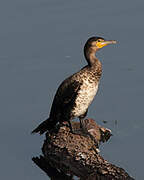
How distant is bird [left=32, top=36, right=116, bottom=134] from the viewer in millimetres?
9711

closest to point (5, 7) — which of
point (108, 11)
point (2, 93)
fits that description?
point (108, 11)

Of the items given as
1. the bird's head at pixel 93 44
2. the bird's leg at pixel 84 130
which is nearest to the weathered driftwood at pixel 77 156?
the bird's leg at pixel 84 130

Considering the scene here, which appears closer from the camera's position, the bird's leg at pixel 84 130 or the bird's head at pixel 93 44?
the bird's leg at pixel 84 130

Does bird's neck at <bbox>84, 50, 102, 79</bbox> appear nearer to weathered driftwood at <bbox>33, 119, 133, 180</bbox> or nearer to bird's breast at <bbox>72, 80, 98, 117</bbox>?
bird's breast at <bbox>72, 80, 98, 117</bbox>

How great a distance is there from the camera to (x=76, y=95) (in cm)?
973

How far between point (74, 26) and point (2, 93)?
8.47ft

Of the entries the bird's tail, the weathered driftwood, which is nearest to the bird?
the bird's tail

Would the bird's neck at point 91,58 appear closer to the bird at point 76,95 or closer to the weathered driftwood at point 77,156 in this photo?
the bird at point 76,95

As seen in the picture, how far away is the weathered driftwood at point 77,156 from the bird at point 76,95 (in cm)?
16

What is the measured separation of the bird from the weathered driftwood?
0.16 m

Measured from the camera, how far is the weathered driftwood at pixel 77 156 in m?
8.73

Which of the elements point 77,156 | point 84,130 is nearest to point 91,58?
point 84,130

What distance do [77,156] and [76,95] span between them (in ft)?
3.10

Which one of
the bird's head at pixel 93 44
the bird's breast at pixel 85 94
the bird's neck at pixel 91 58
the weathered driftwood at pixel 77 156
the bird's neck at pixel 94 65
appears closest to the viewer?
the weathered driftwood at pixel 77 156
